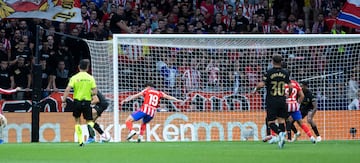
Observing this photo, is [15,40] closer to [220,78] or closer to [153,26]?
[153,26]

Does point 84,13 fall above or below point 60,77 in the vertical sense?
above

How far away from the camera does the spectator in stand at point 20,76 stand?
78.6 ft

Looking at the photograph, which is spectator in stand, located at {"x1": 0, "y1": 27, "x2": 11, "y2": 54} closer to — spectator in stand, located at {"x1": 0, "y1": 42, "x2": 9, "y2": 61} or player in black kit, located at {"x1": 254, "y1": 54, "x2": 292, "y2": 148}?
spectator in stand, located at {"x1": 0, "y1": 42, "x2": 9, "y2": 61}

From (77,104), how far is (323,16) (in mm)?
12699

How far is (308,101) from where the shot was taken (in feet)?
76.5

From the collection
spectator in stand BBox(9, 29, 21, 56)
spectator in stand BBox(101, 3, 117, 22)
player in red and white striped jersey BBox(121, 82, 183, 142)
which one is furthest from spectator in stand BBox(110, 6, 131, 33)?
player in red and white striped jersey BBox(121, 82, 183, 142)

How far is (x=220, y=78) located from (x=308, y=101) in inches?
105

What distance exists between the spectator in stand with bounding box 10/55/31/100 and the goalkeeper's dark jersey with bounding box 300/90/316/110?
24.8 feet

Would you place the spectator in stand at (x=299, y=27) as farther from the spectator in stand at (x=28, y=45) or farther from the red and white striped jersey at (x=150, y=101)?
the spectator in stand at (x=28, y=45)

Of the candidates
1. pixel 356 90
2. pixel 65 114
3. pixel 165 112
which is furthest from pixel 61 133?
pixel 356 90

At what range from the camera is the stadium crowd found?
24.3 meters

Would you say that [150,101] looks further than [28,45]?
No

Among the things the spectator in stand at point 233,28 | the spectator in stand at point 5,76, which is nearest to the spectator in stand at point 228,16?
the spectator in stand at point 233,28

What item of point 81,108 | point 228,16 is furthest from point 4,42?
point 228,16
